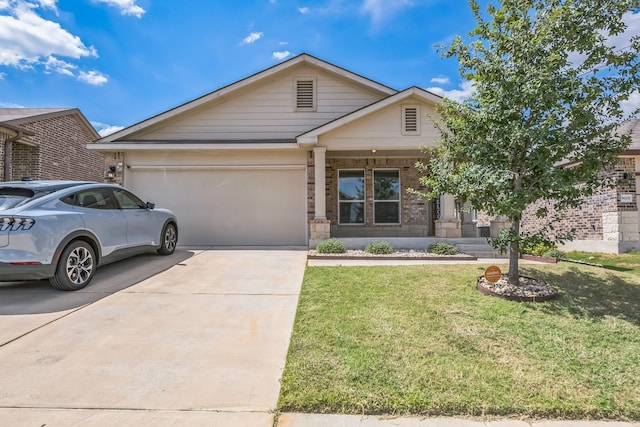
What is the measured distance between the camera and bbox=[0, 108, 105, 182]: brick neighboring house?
376 inches

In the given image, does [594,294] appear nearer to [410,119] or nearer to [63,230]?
[410,119]

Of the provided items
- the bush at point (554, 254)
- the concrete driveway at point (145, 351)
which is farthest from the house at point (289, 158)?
the concrete driveway at point (145, 351)

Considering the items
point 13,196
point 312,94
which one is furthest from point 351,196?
point 13,196

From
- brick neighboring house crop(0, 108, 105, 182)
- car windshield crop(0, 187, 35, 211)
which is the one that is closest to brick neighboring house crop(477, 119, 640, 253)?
car windshield crop(0, 187, 35, 211)

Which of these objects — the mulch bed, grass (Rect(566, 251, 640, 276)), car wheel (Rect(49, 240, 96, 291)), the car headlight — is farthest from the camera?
grass (Rect(566, 251, 640, 276))

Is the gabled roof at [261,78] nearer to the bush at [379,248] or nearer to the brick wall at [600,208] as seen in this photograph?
the bush at [379,248]

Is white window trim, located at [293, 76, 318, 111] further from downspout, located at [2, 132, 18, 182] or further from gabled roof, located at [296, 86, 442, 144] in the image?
downspout, located at [2, 132, 18, 182]

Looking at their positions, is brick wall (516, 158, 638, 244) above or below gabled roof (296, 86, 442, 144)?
below

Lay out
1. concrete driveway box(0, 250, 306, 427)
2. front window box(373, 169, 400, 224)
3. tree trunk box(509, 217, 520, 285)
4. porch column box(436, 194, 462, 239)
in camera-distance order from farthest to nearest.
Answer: front window box(373, 169, 400, 224)
porch column box(436, 194, 462, 239)
tree trunk box(509, 217, 520, 285)
concrete driveway box(0, 250, 306, 427)

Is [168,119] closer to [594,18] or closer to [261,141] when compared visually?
[261,141]

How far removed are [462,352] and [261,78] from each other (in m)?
9.57

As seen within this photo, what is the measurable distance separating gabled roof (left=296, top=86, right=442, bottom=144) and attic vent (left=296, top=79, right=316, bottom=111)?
7.01 feet

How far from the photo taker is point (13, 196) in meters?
4.57

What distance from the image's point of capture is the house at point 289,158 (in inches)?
339
